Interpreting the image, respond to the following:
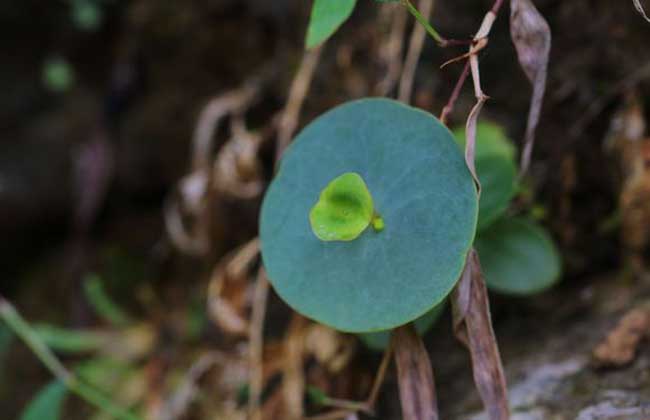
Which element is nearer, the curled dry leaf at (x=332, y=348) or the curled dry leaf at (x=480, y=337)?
the curled dry leaf at (x=480, y=337)

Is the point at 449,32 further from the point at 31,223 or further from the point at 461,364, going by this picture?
the point at 31,223

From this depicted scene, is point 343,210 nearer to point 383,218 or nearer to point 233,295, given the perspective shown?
point 383,218

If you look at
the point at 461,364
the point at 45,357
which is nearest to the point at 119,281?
the point at 45,357

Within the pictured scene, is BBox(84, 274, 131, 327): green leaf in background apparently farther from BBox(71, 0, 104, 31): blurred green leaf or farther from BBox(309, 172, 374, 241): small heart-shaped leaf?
BBox(309, 172, 374, 241): small heart-shaped leaf

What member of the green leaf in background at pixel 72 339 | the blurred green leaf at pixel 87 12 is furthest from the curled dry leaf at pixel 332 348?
the blurred green leaf at pixel 87 12

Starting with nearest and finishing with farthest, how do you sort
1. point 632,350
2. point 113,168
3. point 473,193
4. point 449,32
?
1. point 473,193
2. point 632,350
3. point 449,32
4. point 113,168

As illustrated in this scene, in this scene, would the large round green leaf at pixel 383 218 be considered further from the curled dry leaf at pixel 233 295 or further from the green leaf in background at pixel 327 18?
the curled dry leaf at pixel 233 295
